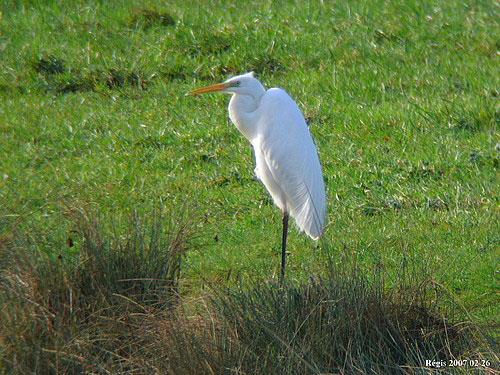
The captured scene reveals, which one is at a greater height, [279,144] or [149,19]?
[279,144]

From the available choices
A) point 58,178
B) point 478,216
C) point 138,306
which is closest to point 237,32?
point 58,178

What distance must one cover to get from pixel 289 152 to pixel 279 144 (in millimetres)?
90

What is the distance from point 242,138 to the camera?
705 centimetres

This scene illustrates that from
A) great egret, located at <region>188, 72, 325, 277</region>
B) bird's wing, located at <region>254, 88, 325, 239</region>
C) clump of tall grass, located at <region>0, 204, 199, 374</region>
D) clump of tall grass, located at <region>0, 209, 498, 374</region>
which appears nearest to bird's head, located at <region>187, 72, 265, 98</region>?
great egret, located at <region>188, 72, 325, 277</region>

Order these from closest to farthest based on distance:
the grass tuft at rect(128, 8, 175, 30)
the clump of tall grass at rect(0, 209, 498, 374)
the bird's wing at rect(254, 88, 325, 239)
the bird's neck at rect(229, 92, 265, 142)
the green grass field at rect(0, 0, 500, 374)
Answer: the clump of tall grass at rect(0, 209, 498, 374)
the green grass field at rect(0, 0, 500, 374)
the bird's wing at rect(254, 88, 325, 239)
the bird's neck at rect(229, 92, 265, 142)
the grass tuft at rect(128, 8, 175, 30)

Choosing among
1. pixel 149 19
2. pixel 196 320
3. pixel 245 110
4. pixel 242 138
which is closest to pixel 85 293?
pixel 196 320

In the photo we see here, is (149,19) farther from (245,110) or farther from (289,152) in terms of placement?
(289,152)

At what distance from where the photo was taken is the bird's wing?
523 centimetres

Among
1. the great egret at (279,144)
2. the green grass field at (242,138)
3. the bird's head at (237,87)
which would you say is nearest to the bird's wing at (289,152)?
the great egret at (279,144)

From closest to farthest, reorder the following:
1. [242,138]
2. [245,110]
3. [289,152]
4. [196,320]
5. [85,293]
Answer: [196,320] < [85,293] < [289,152] < [245,110] < [242,138]

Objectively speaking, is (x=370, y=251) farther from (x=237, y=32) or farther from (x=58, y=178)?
(x=237, y=32)

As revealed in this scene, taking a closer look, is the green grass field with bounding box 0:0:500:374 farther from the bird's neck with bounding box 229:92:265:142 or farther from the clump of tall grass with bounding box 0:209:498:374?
the bird's neck with bounding box 229:92:265:142

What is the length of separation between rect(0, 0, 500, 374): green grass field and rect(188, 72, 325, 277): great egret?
0.89ft

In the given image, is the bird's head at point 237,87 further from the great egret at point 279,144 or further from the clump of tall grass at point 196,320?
the clump of tall grass at point 196,320
